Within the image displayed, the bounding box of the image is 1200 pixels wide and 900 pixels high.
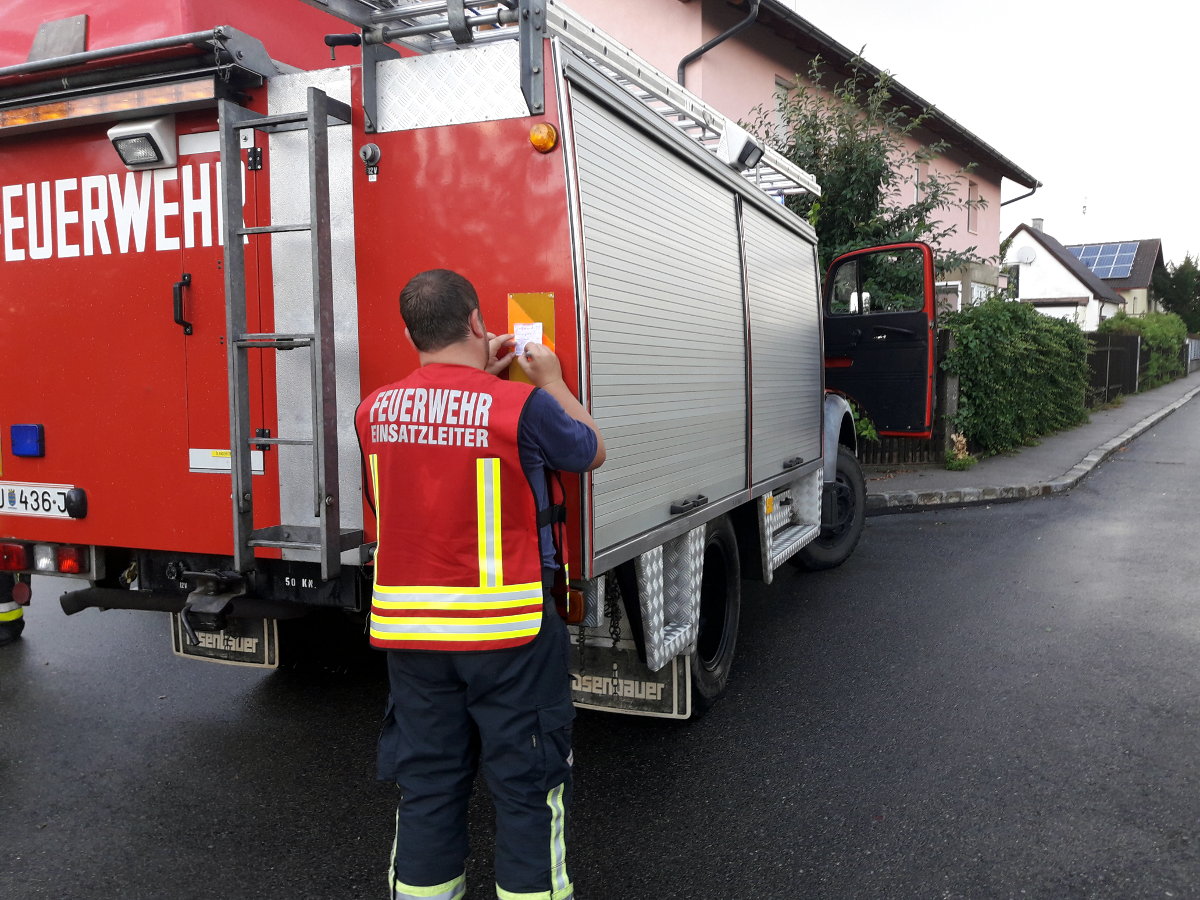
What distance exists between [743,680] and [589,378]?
8.09 feet

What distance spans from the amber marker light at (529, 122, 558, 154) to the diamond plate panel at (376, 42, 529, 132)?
0.07m

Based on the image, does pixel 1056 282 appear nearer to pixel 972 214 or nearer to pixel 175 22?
pixel 972 214

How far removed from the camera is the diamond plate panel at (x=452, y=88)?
289cm

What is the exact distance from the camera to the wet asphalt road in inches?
119

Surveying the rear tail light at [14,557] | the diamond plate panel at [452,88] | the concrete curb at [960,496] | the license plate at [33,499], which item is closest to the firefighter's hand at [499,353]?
the diamond plate panel at [452,88]

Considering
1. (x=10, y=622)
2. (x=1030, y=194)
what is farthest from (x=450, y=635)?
(x=1030, y=194)

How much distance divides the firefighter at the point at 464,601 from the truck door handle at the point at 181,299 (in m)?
1.14

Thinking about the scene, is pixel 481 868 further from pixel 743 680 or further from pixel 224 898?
pixel 743 680

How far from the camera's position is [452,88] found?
2.93 meters

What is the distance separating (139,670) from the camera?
195 inches

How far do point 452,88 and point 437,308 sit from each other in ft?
2.95

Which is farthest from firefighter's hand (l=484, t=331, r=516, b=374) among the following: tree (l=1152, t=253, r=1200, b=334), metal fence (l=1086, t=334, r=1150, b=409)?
tree (l=1152, t=253, r=1200, b=334)

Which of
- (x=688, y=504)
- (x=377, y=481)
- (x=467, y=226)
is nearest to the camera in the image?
(x=377, y=481)

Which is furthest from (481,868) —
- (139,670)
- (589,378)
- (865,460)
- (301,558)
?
(865,460)
